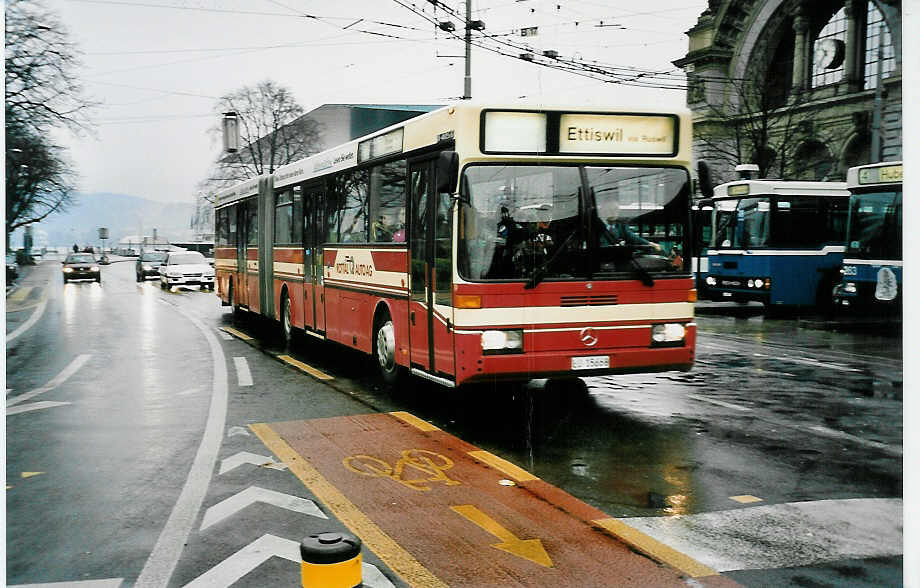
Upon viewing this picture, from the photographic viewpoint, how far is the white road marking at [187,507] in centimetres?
479

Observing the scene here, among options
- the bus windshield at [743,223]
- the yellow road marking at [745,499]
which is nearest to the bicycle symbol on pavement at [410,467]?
the yellow road marking at [745,499]

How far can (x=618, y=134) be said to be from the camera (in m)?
8.77

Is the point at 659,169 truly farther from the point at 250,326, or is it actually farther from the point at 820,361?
the point at 250,326

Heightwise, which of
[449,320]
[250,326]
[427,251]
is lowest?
[250,326]

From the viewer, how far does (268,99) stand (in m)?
25.0

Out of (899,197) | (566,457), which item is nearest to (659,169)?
(566,457)

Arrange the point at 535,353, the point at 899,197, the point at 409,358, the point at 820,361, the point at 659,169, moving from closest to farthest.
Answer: the point at 535,353 → the point at 659,169 → the point at 409,358 → the point at 820,361 → the point at 899,197

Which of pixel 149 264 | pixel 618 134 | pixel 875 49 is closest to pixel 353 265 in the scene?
pixel 618 134

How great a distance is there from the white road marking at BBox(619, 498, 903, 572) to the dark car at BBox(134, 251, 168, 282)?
46.5 m

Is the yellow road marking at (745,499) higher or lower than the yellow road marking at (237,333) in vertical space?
higher

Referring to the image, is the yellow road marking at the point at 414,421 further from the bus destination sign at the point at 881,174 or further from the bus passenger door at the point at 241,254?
the bus destination sign at the point at 881,174

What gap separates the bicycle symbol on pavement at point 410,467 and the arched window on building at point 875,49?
842 cm

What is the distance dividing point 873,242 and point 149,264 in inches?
1587
